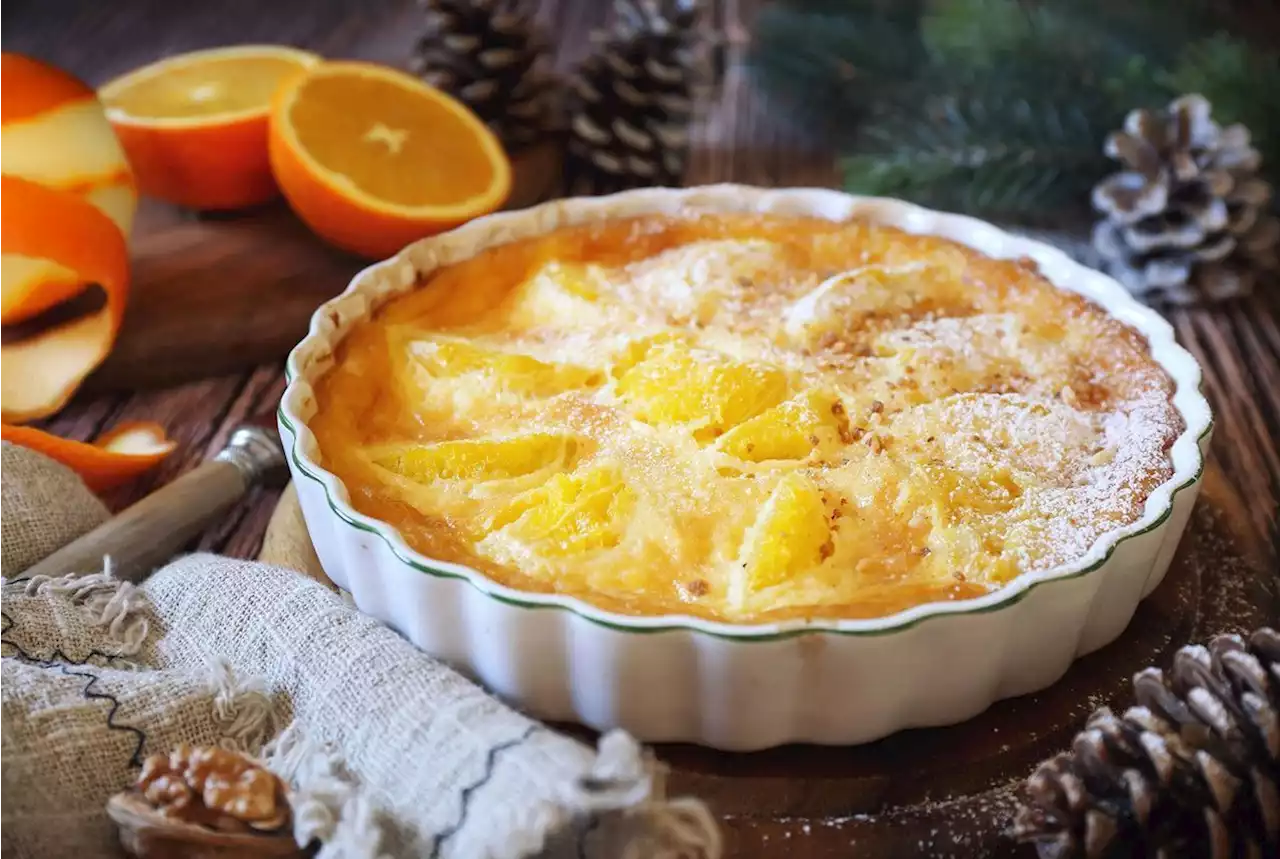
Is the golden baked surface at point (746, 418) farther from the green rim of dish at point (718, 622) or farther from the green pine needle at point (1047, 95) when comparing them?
the green pine needle at point (1047, 95)

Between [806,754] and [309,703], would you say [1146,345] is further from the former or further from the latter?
[309,703]

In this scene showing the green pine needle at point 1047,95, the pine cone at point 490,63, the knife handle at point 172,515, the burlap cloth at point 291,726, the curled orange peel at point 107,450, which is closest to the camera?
the burlap cloth at point 291,726

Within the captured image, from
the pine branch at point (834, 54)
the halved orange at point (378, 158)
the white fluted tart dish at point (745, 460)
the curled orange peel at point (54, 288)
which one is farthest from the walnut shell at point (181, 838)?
the pine branch at point (834, 54)

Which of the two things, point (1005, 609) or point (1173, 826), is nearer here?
point (1173, 826)

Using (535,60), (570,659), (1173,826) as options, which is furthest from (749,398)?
(535,60)

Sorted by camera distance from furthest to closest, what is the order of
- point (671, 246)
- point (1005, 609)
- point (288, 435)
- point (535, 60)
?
point (535, 60) → point (671, 246) → point (288, 435) → point (1005, 609)

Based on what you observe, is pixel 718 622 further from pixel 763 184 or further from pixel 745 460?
pixel 763 184

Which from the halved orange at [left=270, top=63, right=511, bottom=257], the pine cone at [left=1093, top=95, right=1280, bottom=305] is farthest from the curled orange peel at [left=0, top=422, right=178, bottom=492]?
the pine cone at [left=1093, top=95, right=1280, bottom=305]
